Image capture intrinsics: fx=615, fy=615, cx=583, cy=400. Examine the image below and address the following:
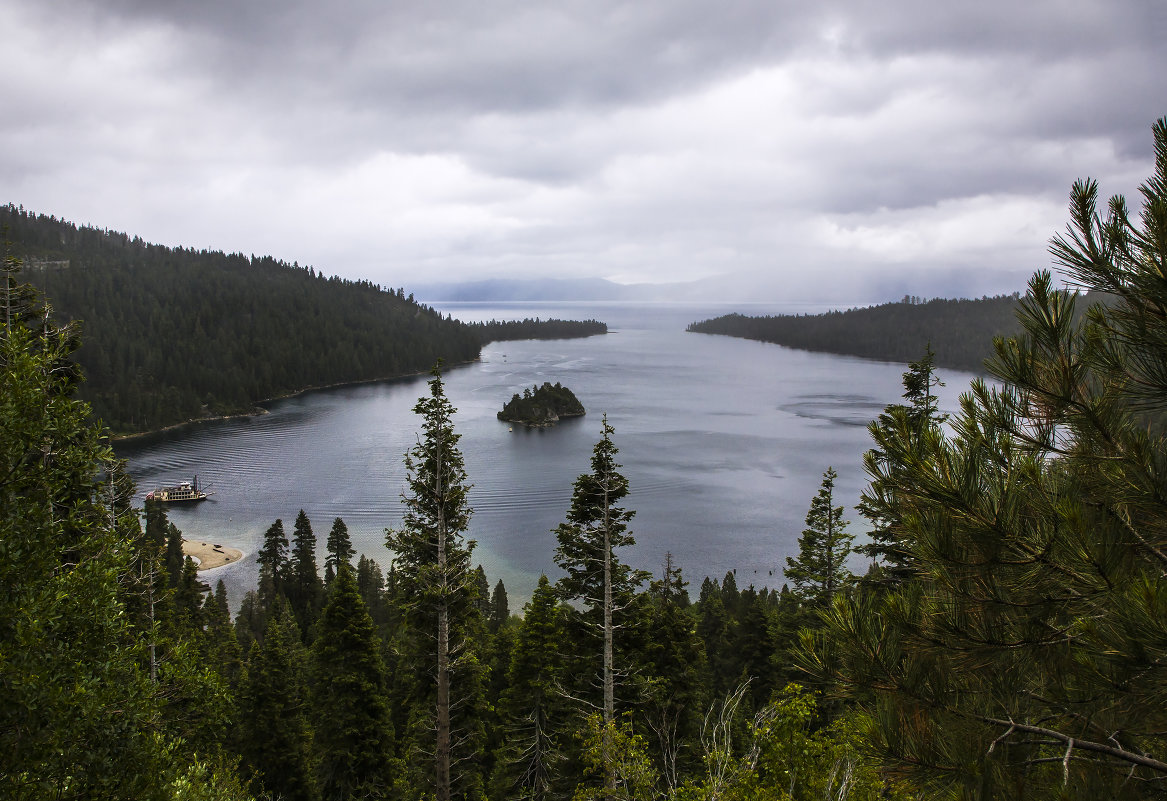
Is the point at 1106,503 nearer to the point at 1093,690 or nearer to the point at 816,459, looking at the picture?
the point at 1093,690

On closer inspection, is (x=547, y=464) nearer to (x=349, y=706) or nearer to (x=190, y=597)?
(x=190, y=597)

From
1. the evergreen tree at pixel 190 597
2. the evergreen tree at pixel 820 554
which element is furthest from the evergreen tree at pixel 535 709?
the evergreen tree at pixel 190 597

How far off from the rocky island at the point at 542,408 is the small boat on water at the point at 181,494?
3416cm

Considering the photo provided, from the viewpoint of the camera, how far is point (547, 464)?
57719 millimetres

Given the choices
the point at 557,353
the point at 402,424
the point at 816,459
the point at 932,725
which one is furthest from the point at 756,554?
the point at 557,353

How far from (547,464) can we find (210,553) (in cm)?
2775

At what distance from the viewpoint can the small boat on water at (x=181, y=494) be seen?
48719 millimetres

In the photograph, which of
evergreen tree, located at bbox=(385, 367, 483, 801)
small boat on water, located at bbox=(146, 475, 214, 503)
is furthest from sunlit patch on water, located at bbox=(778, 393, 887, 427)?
evergreen tree, located at bbox=(385, 367, 483, 801)

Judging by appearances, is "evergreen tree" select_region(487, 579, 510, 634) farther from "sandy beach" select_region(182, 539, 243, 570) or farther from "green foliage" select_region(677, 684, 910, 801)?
"green foliage" select_region(677, 684, 910, 801)

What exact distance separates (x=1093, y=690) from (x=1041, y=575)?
516mm

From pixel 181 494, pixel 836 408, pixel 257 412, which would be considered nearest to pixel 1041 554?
pixel 181 494

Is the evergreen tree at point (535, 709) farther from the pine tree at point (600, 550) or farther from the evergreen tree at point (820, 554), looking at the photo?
the evergreen tree at point (820, 554)

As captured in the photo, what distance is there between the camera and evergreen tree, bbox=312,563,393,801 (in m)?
13.6

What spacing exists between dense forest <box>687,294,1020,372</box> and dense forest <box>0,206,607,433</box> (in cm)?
9723
